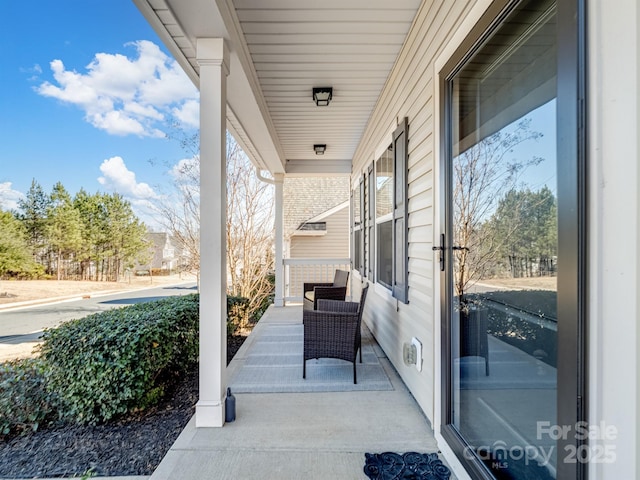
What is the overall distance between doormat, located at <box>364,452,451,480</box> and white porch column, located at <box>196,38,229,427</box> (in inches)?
42.1

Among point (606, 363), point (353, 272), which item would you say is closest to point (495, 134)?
point (606, 363)

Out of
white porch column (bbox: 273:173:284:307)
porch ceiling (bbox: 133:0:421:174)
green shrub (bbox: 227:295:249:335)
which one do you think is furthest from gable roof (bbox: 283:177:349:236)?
porch ceiling (bbox: 133:0:421:174)

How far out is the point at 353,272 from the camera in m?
6.50

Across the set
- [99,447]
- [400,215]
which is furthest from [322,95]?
[99,447]

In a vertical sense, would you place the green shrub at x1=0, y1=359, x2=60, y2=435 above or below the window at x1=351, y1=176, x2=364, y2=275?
below

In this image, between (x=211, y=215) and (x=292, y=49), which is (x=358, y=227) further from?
(x=211, y=215)

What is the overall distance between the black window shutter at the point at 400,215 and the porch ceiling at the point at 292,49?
2.37ft

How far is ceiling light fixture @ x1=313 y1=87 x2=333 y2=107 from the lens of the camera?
3.42 meters

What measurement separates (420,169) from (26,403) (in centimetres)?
334

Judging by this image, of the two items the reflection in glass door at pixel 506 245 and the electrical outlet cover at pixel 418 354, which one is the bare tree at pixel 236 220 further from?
the reflection in glass door at pixel 506 245

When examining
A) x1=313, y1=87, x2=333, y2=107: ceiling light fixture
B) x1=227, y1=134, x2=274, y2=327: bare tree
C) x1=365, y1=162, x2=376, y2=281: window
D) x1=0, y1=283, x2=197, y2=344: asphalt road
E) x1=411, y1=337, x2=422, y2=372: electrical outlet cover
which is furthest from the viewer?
x1=227, y1=134, x2=274, y2=327: bare tree

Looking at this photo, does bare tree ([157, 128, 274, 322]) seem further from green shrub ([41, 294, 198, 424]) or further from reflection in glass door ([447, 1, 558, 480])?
reflection in glass door ([447, 1, 558, 480])

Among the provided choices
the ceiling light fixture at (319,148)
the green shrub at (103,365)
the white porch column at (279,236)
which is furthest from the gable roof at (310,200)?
the green shrub at (103,365)

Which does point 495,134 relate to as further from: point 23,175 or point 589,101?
point 23,175
